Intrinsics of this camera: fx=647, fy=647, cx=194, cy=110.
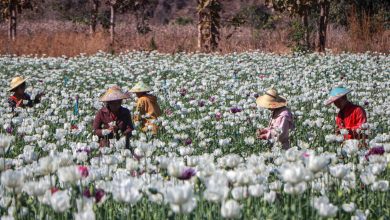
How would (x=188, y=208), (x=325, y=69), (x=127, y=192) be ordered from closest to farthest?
(x=188, y=208), (x=127, y=192), (x=325, y=69)

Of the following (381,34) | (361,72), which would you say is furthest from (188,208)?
(381,34)

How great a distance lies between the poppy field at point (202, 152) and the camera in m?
3.18

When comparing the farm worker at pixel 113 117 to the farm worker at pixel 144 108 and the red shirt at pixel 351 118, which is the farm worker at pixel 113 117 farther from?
the red shirt at pixel 351 118

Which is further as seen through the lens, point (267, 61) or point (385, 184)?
point (267, 61)

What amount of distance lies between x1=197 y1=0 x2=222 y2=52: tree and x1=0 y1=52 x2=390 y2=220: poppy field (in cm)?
356

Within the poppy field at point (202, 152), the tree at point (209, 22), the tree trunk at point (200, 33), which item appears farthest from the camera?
the tree trunk at point (200, 33)

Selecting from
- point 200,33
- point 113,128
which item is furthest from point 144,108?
point 200,33

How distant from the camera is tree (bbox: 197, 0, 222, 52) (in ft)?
78.4

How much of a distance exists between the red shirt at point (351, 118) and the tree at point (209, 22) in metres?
16.7

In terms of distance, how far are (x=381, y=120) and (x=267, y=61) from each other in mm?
9906

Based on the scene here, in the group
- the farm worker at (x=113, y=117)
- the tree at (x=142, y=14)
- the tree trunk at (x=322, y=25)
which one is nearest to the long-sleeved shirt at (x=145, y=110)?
Result: the farm worker at (x=113, y=117)

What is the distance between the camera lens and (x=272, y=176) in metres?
4.99

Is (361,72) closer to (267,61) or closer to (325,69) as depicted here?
(325,69)

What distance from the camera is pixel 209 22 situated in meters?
A: 23.9
